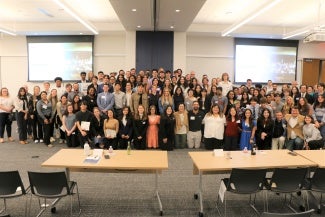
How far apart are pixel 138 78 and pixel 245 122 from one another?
3.23 metres

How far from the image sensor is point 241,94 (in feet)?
26.1

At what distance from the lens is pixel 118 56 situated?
1229 cm

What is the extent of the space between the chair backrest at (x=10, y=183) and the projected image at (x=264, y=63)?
1052 cm

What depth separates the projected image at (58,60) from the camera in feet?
39.6

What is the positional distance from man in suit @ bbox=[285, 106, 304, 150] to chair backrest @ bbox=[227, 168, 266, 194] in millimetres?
3229

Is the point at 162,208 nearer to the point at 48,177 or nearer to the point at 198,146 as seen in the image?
the point at 48,177

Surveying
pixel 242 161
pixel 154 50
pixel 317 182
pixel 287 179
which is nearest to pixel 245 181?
pixel 242 161

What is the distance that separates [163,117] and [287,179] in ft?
12.5

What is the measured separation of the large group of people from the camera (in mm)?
6758

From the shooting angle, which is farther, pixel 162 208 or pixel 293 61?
pixel 293 61

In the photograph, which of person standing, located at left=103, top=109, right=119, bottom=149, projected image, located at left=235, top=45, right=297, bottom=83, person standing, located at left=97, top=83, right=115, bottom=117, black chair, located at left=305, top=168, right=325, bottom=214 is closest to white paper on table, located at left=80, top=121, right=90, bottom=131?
person standing, located at left=103, top=109, right=119, bottom=149

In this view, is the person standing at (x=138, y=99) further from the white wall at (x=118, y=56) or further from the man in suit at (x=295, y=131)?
the white wall at (x=118, y=56)

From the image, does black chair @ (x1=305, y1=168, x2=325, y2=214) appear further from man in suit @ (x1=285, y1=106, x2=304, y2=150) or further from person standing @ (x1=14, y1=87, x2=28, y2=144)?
person standing @ (x1=14, y1=87, x2=28, y2=144)

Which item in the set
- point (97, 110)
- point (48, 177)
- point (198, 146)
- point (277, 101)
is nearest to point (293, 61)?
point (277, 101)
